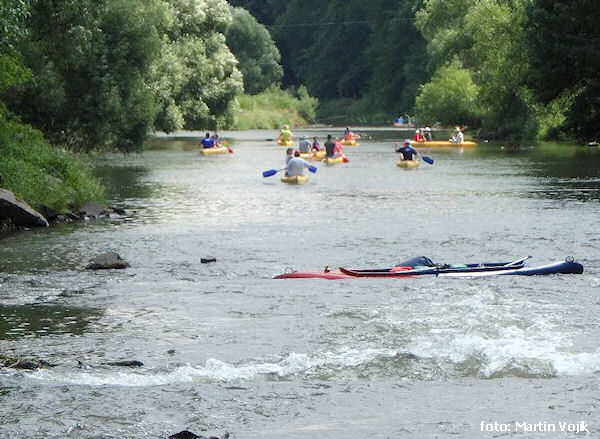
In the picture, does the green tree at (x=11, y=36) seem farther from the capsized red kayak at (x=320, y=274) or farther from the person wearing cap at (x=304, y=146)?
the person wearing cap at (x=304, y=146)

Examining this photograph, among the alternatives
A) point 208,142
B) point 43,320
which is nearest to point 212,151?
point 208,142

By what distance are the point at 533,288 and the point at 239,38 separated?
3702 inches

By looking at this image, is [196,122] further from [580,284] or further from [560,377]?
[560,377]

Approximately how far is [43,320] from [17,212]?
9251 millimetres

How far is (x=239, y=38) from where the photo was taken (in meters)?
109

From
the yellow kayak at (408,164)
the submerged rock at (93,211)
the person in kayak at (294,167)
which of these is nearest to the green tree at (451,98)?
the yellow kayak at (408,164)

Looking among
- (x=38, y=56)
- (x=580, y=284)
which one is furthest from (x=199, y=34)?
(x=580, y=284)

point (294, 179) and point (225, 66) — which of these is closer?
point (294, 179)

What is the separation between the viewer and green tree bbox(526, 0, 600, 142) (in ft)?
145

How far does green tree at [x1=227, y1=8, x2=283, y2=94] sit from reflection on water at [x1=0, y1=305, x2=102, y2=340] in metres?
92.7

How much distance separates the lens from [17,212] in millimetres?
23359

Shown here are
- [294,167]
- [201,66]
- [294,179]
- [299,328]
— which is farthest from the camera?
[201,66]

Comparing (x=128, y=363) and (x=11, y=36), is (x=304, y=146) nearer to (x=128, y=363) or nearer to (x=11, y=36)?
(x=11, y=36)

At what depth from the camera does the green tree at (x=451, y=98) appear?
253ft
